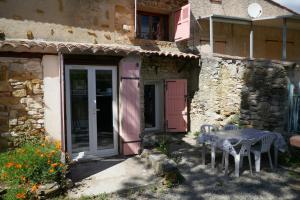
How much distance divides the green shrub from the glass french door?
160cm

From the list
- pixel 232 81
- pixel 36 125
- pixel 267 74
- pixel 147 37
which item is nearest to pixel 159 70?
pixel 147 37

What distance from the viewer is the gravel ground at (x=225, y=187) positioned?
15.7ft

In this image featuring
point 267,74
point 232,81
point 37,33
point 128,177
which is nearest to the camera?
point 128,177

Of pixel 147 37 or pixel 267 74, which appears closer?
pixel 267 74

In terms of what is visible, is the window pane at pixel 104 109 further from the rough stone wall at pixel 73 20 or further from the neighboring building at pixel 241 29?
the neighboring building at pixel 241 29

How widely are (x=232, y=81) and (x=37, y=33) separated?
6.46m

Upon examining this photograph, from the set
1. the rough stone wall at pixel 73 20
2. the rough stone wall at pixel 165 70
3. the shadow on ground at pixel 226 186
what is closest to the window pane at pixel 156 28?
the rough stone wall at pixel 73 20

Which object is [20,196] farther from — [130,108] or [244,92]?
[244,92]

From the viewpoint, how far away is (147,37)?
402 inches

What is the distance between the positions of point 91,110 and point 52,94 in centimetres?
104

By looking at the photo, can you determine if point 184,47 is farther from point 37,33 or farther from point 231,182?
point 231,182

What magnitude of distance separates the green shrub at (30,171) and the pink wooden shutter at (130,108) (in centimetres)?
220

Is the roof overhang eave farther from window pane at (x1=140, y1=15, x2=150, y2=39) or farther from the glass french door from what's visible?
the glass french door

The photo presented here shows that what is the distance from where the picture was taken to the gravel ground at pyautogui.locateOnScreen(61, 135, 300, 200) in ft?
15.7
